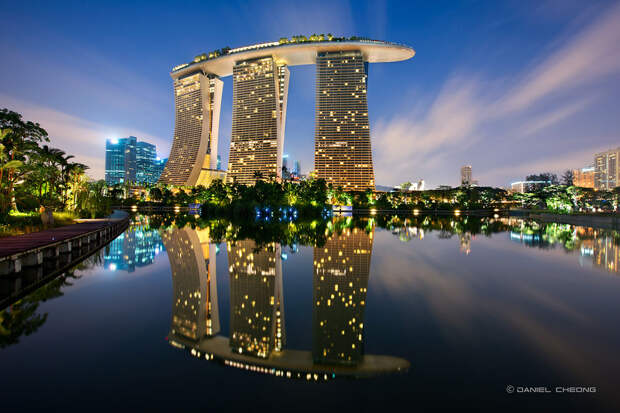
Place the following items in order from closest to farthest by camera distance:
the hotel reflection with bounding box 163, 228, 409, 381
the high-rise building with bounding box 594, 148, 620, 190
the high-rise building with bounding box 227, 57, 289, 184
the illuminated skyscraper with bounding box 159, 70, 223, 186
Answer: the hotel reflection with bounding box 163, 228, 409, 381 → the high-rise building with bounding box 227, 57, 289, 184 → the illuminated skyscraper with bounding box 159, 70, 223, 186 → the high-rise building with bounding box 594, 148, 620, 190

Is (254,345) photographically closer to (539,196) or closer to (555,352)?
(555,352)

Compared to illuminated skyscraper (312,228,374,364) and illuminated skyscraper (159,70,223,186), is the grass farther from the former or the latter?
illuminated skyscraper (159,70,223,186)

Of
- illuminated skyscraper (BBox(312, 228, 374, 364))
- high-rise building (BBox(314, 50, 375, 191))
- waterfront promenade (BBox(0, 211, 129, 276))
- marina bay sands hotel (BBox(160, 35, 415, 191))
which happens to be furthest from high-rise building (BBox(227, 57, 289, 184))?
illuminated skyscraper (BBox(312, 228, 374, 364))

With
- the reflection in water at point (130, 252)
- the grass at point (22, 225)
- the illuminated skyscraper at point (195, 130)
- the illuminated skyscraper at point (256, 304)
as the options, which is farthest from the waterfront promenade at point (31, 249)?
the illuminated skyscraper at point (195, 130)

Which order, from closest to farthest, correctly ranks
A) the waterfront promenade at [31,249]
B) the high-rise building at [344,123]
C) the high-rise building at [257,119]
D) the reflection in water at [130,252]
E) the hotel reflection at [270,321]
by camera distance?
the hotel reflection at [270,321] → the waterfront promenade at [31,249] → the reflection in water at [130,252] → the high-rise building at [344,123] → the high-rise building at [257,119]

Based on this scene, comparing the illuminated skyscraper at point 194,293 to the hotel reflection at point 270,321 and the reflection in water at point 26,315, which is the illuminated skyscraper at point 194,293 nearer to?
the hotel reflection at point 270,321

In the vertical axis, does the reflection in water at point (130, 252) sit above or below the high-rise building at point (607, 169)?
below

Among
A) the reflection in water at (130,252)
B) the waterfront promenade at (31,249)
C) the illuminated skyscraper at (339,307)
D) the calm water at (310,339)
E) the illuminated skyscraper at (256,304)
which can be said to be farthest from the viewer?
the reflection in water at (130,252)

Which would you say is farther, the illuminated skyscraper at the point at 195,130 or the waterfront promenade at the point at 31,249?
the illuminated skyscraper at the point at 195,130
